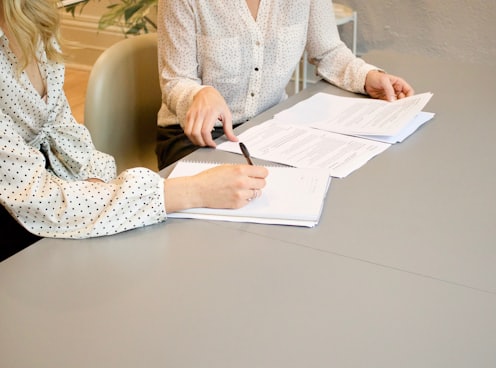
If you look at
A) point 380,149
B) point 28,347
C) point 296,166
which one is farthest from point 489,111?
point 28,347

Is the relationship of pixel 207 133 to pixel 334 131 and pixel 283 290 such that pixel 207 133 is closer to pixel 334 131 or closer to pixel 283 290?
pixel 334 131

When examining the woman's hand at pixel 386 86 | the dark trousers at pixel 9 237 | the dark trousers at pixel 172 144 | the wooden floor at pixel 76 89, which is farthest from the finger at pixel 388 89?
the wooden floor at pixel 76 89

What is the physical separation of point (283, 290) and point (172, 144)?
0.83 meters

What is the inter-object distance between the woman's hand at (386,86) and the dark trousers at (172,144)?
407 millimetres

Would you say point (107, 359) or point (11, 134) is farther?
point (11, 134)

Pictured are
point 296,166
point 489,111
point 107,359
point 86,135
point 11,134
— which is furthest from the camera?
point 489,111

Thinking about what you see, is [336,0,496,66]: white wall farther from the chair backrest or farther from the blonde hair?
the blonde hair

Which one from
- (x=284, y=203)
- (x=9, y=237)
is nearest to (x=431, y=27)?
(x=284, y=203)

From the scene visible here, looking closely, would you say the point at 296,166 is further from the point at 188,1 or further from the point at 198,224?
the point at 188,1

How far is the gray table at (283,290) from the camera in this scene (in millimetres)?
Answer: 813

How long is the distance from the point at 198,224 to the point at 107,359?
352 mm

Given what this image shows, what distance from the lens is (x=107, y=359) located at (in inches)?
31.5

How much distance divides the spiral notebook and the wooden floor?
2.52 m

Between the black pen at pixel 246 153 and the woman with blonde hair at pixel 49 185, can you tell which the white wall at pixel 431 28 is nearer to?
the black pen at pixel 246 153
